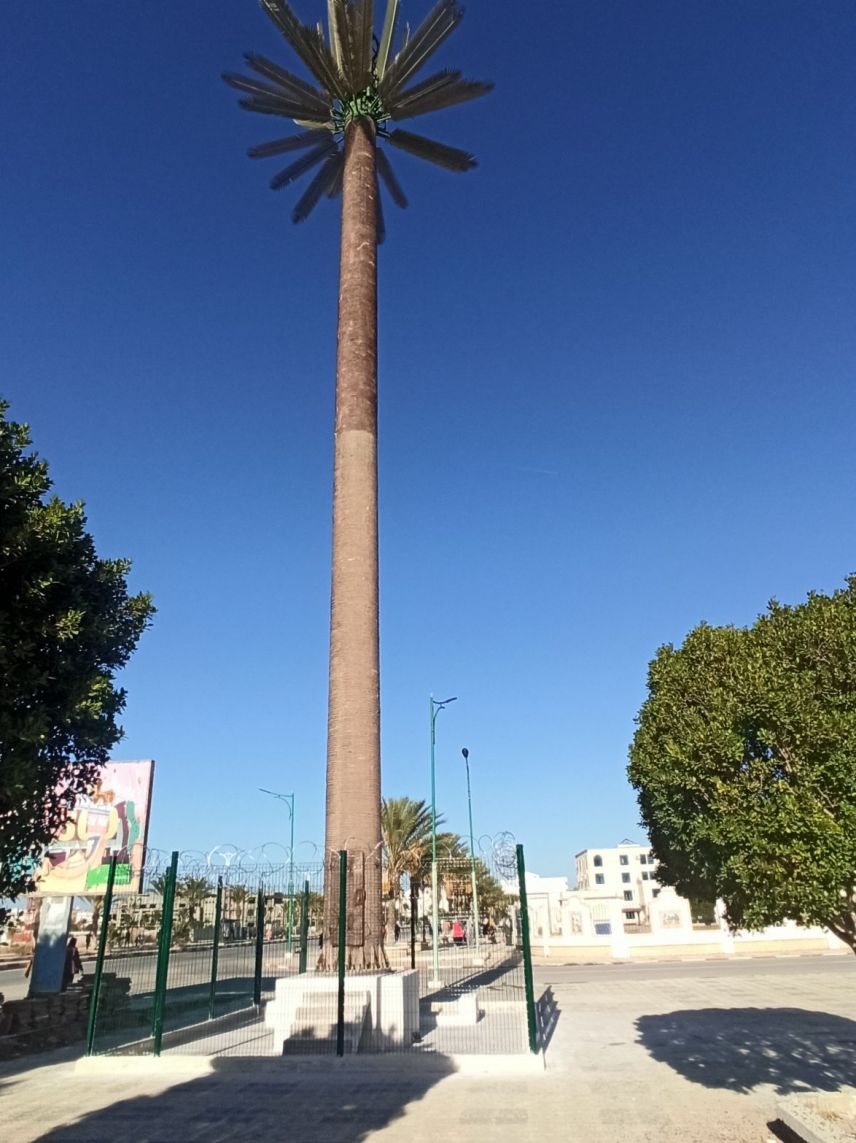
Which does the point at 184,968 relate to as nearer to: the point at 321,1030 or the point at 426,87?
the point at 321,1030

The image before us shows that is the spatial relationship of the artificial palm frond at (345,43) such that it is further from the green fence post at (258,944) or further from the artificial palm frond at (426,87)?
the green fence post at (258,944)

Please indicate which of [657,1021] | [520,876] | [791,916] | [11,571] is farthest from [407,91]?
[657,1021]

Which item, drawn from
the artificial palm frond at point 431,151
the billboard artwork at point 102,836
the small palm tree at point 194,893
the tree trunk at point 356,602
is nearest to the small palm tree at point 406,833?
the billboard artwork at point 102,836

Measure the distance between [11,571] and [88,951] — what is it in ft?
111

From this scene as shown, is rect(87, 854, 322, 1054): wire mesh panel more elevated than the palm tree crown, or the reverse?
the palm tree crown

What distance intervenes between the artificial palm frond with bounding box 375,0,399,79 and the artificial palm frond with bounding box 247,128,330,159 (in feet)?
9.73

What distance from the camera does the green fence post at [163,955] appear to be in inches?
539

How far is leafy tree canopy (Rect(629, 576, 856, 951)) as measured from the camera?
26.8 ft

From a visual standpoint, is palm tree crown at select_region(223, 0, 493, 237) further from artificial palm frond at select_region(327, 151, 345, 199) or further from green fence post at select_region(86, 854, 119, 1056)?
green fence post at select_region(86, 854, 119, 1056)

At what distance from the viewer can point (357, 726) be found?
16.3 m

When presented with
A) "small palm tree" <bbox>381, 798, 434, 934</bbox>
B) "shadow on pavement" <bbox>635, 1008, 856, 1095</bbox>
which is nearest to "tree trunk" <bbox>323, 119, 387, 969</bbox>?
"shadow on pavement" <bbox>635, 1008, 856, 1095</bbox>

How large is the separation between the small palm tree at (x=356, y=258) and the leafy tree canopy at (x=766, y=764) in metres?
6.96

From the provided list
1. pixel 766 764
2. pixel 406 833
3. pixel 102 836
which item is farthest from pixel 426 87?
pixel 102 836

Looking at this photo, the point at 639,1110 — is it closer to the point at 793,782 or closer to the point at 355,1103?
the point at 355,1103
